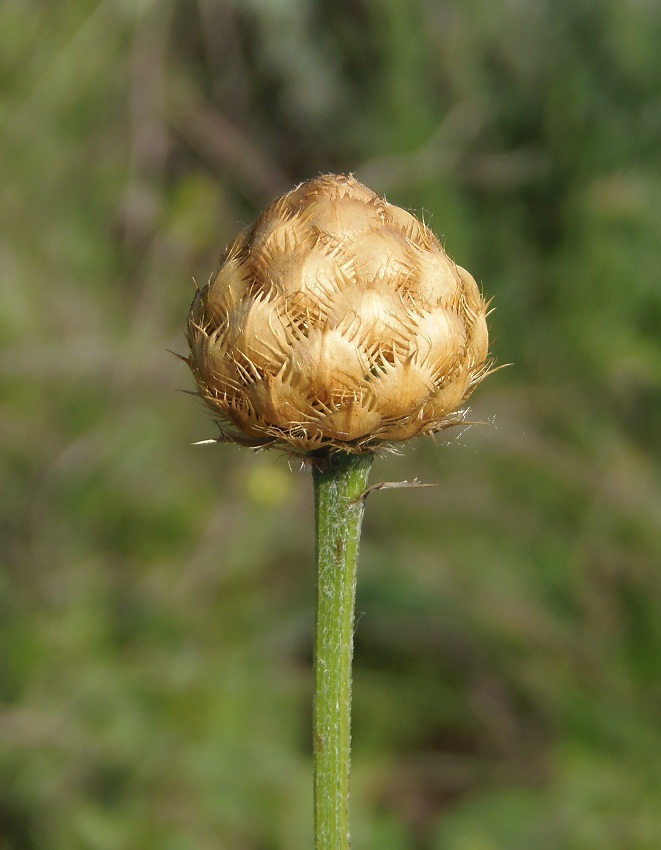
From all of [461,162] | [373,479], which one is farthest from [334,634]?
[461,162]

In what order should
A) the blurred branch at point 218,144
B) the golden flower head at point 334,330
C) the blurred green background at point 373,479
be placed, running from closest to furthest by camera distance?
the golden flower head at point 334,330
the blurred green background at point 373,479
the blurred branch at point 218,144

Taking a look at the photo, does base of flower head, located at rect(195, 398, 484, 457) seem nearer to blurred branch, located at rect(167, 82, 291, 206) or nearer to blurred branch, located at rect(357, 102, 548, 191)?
blurred branch, located at rect(357, 102, 548, 191)

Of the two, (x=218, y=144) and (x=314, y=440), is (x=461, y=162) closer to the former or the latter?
(x=218, y=144)

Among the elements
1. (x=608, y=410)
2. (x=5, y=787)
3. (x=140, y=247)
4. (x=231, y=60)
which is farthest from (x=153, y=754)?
(x=231, y=60)

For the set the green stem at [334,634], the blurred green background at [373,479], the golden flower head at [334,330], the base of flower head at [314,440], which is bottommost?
the green stem at [334,634]

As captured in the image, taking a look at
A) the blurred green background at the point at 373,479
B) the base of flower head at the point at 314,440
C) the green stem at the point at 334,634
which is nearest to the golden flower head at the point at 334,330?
the base of flower head at the point at 314,440

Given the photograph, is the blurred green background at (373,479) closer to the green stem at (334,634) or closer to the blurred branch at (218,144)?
the blurred branch at (218,144)
